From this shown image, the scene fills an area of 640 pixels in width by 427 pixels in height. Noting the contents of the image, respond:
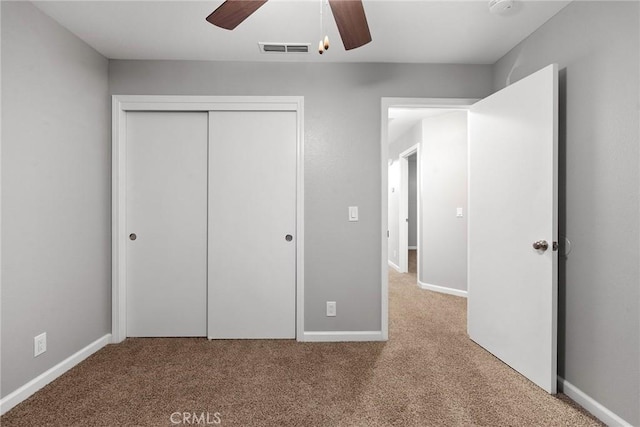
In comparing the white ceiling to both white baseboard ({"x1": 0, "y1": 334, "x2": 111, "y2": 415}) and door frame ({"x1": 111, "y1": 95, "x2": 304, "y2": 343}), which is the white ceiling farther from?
white baseboard ({"x1": 0, "y1": 334, "x2": 111, "y2": 415})

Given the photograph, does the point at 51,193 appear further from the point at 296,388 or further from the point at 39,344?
the point at 296,388

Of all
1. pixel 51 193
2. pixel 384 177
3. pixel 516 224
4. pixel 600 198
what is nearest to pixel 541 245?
pixel 516 224

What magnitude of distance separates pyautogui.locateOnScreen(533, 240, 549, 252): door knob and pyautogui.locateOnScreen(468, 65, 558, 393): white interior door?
0.01m

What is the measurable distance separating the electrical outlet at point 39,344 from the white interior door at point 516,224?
3057 mm

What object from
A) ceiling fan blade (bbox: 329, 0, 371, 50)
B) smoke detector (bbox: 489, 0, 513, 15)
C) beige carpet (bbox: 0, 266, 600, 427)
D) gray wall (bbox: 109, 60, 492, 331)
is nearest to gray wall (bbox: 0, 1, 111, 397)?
beige carpet (bbox: 0, 266, 600, 427)

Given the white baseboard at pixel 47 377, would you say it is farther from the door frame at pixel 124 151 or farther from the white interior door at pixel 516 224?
the white interior door at pixel 516 224

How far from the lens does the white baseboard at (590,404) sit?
1.51 m

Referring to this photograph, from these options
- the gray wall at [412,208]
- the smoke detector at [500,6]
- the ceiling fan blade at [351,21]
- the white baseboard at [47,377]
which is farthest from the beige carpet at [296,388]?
the gray wall at [412,208]

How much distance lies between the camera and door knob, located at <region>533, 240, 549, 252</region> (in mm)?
1817

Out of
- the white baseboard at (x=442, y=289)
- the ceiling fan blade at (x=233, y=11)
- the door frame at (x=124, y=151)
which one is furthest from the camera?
the white baseboard at (x=442, y=289)

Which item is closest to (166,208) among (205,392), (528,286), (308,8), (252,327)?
(252,327)

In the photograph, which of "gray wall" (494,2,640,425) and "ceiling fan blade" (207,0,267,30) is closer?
"ceiling fan blade" (207,0,267,30)

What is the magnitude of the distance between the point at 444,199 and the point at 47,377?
14.0 feet

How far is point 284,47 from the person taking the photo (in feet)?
7.54
